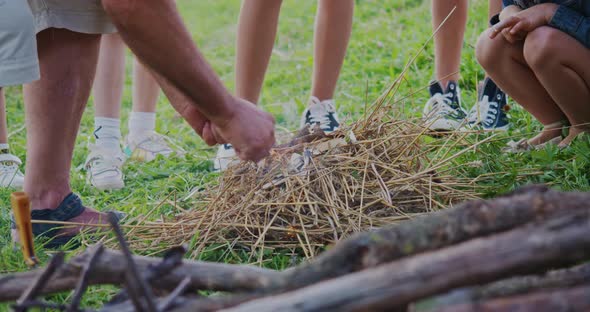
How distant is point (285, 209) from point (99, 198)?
1.13 meters

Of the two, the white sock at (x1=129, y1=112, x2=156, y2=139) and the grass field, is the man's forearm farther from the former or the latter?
the white sock at (x1=129, y1=112, x2=156, y2=139)

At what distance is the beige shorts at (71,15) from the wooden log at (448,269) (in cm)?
156

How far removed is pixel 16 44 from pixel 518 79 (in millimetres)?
1856

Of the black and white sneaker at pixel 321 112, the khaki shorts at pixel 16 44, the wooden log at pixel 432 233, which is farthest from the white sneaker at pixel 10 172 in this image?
the wooden log at pixel 432 233

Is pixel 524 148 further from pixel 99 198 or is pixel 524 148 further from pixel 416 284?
pixel 416 284

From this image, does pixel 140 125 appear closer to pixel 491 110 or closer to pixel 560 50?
pixel 491 110

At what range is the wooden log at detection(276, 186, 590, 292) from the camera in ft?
3.33

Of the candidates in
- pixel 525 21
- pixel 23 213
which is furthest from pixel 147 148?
pixel 23 213

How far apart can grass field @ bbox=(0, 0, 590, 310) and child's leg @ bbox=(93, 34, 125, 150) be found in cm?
21

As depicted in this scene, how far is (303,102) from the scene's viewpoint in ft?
14.3

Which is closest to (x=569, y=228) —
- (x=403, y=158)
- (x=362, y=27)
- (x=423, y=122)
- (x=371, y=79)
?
(x=403, y=158)

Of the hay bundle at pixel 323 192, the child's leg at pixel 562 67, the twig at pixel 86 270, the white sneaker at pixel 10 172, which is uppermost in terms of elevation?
the child's leg at pixel 562 67

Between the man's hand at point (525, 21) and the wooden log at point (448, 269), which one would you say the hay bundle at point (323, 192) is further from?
the wooden log at point (448, 269)

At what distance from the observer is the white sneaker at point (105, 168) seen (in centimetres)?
309
